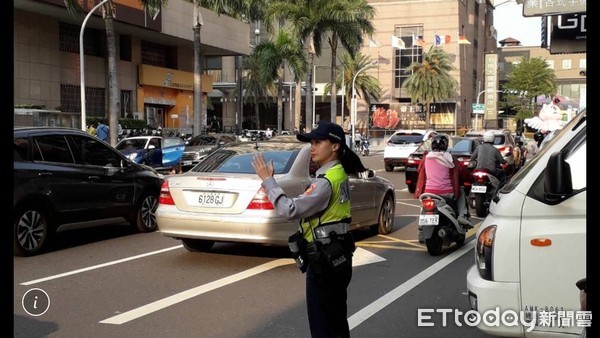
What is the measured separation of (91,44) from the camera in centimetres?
3475

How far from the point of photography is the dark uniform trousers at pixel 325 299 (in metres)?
3.57

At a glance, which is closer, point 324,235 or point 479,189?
point 324,235

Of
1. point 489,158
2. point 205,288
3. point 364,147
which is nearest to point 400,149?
point 489,158

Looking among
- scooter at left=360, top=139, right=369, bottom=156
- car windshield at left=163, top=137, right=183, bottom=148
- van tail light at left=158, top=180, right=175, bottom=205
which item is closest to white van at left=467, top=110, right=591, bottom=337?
van tail light at left=158, top=180, right=175, bottom=205

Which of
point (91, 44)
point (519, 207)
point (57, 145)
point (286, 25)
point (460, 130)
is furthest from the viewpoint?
point (460, 130)

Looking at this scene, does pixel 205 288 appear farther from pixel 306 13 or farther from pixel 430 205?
pixel 306 13

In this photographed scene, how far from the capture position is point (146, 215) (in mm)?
9914

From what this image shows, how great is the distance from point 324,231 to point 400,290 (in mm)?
3037

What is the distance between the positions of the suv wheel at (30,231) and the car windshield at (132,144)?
1310 centimetres

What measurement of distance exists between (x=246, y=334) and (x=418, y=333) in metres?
1.45

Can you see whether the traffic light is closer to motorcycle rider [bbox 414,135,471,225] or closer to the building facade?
motorcycle rider [bbox 414,135,471,225]
